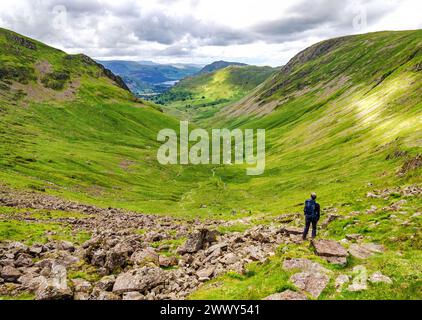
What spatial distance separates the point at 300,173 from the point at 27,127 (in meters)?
148

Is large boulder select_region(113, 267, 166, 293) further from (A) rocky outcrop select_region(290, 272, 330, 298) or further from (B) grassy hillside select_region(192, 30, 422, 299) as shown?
(A) rocky outcrop select_region(290, 272, 330, 298)

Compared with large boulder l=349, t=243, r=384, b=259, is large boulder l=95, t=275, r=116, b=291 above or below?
below

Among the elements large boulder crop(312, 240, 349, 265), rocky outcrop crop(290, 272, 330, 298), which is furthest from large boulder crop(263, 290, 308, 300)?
large boulder crop(312, 240, 349, 265)

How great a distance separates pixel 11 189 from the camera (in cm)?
8381

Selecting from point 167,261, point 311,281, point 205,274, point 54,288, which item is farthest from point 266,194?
point 54,288

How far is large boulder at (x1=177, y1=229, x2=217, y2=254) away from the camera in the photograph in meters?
35.2

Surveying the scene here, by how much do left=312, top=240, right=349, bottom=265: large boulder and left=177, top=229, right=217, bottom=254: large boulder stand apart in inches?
489

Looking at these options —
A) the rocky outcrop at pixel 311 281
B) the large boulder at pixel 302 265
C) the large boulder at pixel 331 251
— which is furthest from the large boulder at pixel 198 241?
the rocky outcrop at pixel 311 281

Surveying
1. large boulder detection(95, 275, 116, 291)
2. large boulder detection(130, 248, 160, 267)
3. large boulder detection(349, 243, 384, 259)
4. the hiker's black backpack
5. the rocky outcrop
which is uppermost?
the hiker's black backpack

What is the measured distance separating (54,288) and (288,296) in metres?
15.4

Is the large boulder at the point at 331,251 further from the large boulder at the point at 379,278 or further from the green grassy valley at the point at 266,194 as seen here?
the large boulder at the point at 379,278
